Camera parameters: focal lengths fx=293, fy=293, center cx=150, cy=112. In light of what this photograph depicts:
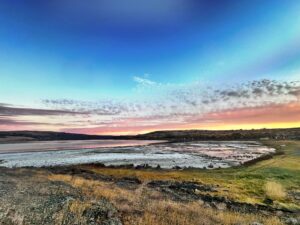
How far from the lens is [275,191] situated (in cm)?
2342

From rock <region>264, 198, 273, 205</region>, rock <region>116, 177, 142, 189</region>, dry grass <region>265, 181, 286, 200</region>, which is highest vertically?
dry grass <region>265, 181, 286, 200</region>

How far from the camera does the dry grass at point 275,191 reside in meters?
22.1

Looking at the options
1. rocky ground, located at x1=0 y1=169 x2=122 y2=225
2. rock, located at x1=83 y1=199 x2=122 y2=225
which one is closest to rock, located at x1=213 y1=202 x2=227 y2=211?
rocky ground, located at x1=0 y1=169 x2=122 y2=225

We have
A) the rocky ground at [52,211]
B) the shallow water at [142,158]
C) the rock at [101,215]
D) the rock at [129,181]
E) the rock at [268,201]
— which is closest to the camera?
the rocky ground at [52,211]

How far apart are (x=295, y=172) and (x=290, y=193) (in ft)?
30.2

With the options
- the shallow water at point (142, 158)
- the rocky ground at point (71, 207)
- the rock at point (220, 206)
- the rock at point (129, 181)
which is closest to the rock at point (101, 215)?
the rocky ground at point (71, 207)

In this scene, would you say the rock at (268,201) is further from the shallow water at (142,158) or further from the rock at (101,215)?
the shallow water at (142,158)

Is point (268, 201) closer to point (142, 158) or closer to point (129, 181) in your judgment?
point (129, 181)

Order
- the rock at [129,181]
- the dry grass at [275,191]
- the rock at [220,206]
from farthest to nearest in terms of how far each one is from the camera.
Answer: the rock at [129,181] → the dry grass at [275,191] → the rock at [220,206]

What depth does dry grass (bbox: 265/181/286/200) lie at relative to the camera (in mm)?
22100

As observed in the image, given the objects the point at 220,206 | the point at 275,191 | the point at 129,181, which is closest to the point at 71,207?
the point at 220,206

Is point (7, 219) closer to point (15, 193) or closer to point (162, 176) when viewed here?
point (15, 193)

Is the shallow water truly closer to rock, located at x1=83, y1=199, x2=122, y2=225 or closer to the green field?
the green field

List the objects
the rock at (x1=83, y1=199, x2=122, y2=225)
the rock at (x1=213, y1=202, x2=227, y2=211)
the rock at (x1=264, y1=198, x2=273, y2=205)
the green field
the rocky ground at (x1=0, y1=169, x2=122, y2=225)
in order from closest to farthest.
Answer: the rocky ground at (x1=0, y1=169, x2=122, y2=225) → the rock at (x1=83, y1=199, x2=122, y2=225) → the rock at (x1=213, y1=202, x2=227, y2=211) → the rock at (x1=264, y1=198, x2=273, y2=205) → the green field
